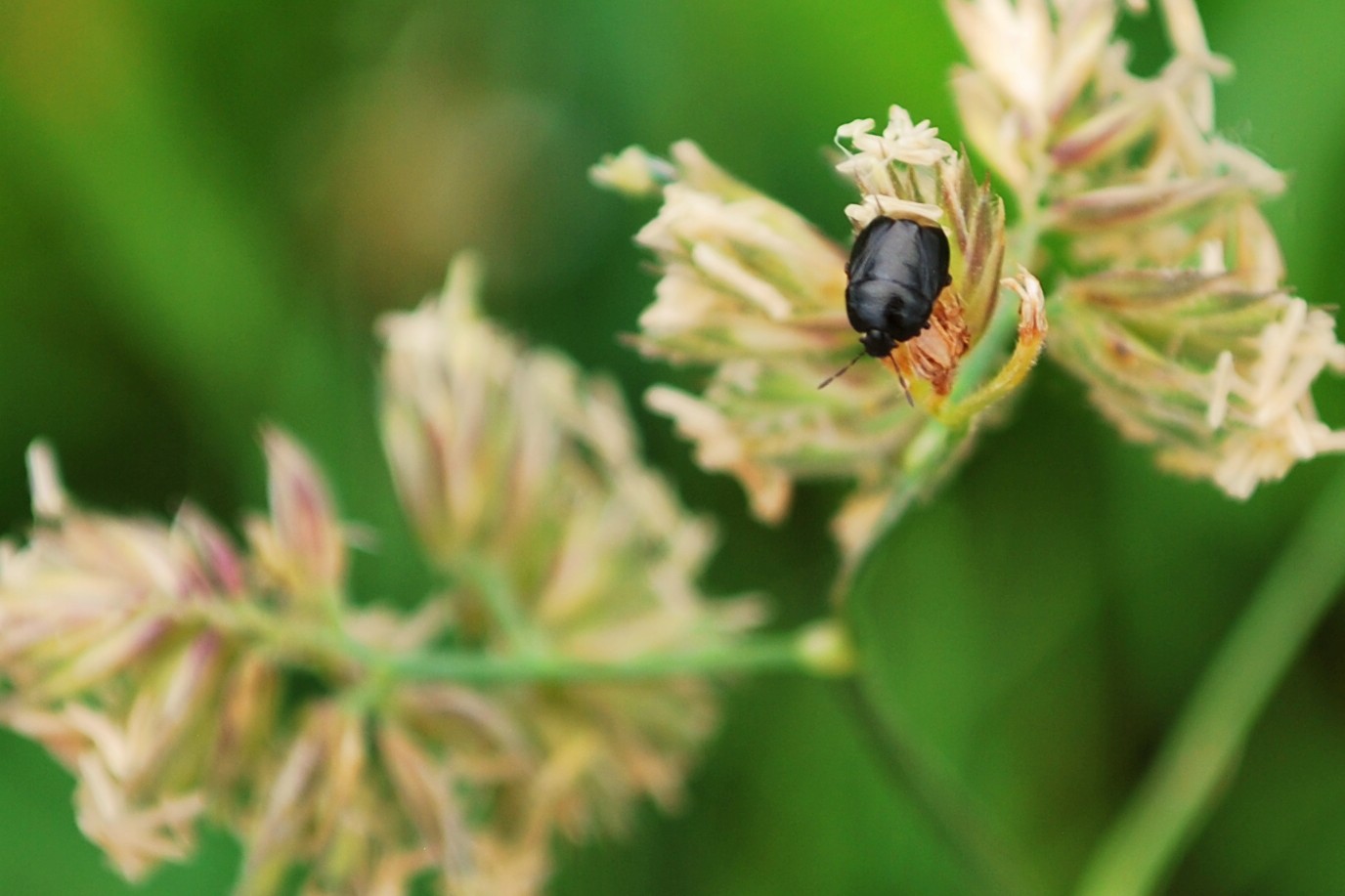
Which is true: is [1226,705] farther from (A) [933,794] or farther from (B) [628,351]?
(B) [628,351]

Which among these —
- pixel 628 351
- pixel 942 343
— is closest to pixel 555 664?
pixel 942 343

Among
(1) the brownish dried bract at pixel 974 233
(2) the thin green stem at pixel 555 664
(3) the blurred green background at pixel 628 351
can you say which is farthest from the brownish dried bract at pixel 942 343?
(3) the blurred green background at pixel 628 351

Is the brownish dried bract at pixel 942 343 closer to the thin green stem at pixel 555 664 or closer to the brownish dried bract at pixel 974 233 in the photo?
the brownish dried bract at pixel 974 233

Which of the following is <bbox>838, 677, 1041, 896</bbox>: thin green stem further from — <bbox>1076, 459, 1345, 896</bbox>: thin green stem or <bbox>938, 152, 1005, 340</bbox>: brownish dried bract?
<bbox>938, 152, 1005, 340</bbox>: brownish dried bract

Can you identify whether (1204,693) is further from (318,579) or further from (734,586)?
(318,579)

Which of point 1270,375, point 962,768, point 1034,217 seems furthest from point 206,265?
point 1270,375

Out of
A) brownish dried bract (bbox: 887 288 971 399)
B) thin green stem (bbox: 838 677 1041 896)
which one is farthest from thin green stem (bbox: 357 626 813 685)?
brownish dried bract (bbox: 887 288 971 399)
